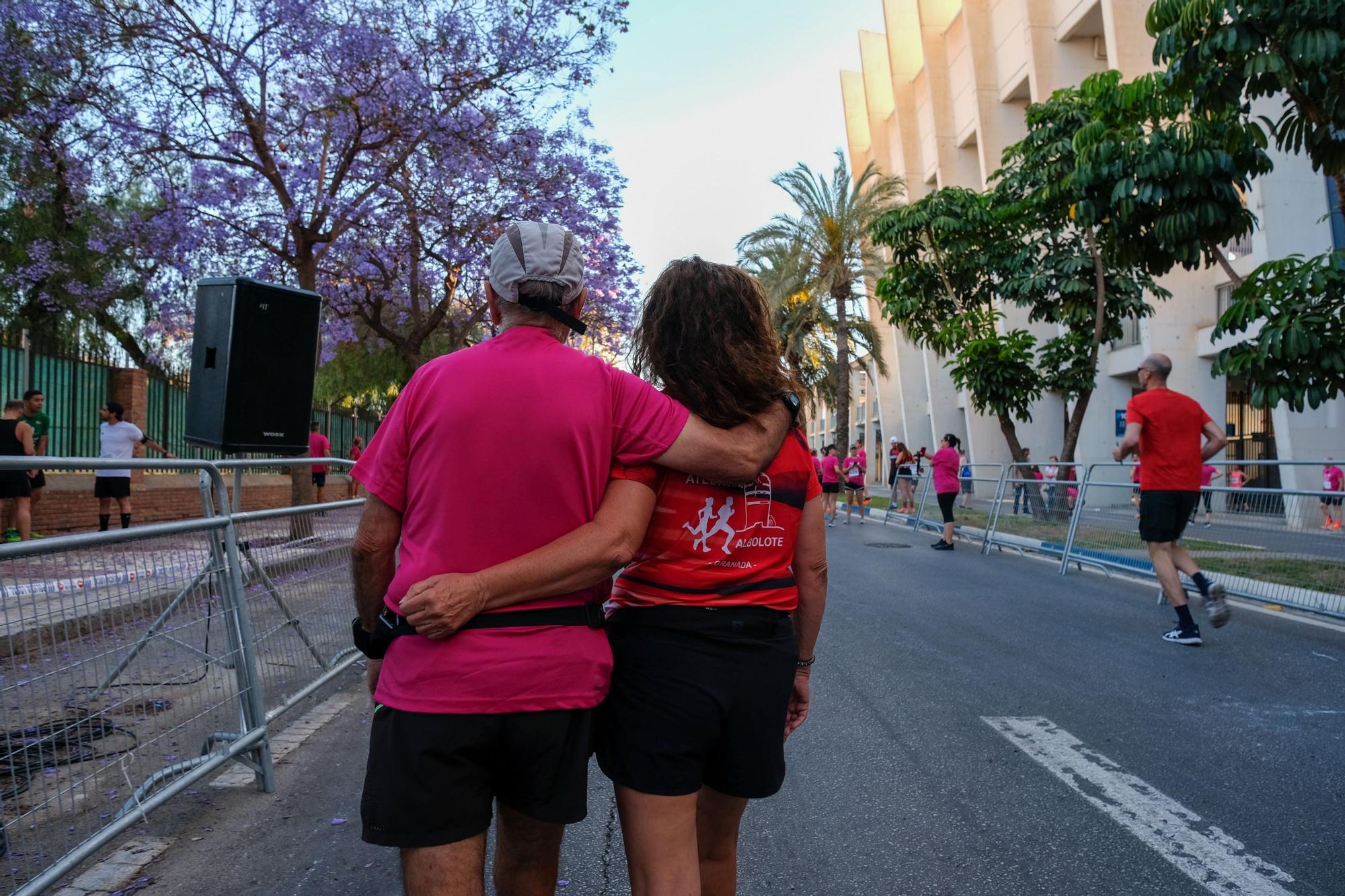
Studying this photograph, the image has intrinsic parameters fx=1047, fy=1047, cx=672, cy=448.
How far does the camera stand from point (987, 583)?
11312 millimetres

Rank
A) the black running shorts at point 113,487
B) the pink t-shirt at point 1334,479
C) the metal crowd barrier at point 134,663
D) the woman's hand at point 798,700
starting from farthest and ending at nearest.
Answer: the black running shorts at point 113,487 → the pink t-shirt at point 1334,479 → the metal crowd barrier at point 134,663 → the woman's hand at point 798,700

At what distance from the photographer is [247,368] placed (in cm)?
836

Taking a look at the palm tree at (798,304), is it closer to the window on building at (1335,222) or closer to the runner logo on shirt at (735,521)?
the window on building at (1335,222)

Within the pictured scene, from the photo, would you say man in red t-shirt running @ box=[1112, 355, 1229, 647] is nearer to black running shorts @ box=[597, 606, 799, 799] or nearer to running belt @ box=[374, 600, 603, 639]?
black running shorts @ box=[597, 606, 799, 799]

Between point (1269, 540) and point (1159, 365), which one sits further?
point (1269, 540)

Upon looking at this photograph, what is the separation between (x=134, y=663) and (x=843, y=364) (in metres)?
30.9

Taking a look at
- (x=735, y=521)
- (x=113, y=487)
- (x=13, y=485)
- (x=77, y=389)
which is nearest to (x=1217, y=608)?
(x=735, y=521)

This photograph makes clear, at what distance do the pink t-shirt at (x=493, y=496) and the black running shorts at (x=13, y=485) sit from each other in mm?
10077

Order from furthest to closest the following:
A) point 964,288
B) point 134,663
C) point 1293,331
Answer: point 964,288, point 1293,331, point 134,663

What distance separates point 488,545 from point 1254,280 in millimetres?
9634

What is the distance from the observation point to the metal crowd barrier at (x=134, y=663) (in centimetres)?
290

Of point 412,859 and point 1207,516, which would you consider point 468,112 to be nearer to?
point 1207,516

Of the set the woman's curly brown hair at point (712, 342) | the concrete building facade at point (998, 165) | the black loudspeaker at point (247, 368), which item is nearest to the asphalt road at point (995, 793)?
the woman's curly brown hair at point (712, 342)

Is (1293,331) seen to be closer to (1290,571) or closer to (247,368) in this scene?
(1290,571)
